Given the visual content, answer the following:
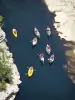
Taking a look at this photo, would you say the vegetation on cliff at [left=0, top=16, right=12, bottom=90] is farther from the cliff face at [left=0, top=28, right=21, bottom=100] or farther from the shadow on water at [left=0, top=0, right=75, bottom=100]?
the shadow on water at [left=0, top=0, right=75, bottom=100]

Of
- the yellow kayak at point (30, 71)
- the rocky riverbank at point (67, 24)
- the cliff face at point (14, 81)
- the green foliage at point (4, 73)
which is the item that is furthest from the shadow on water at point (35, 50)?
the green foliage at point (4, 73)

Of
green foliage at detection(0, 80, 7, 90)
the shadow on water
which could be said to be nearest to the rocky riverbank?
the shadow on water

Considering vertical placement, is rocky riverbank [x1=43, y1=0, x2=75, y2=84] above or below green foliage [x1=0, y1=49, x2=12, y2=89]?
above

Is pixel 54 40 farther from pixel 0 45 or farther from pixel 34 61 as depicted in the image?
pixel 0 45

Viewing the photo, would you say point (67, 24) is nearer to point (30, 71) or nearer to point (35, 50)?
point (35, 50)

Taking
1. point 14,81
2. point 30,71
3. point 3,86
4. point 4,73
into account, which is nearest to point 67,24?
point 30,71

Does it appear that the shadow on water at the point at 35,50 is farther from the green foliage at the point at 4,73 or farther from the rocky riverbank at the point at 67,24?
the green foliage at the point at 4,73

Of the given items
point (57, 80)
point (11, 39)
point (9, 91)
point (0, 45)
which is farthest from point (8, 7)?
point (9, 91)
